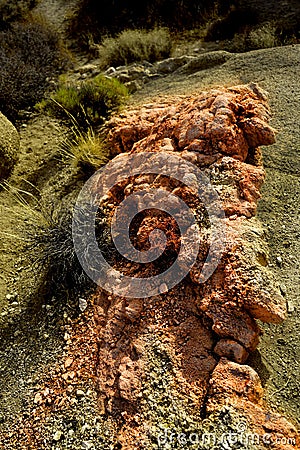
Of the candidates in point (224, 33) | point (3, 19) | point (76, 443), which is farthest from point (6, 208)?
point (3, 19)

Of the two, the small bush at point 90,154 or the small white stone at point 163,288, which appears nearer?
the small white stone at point 163,288

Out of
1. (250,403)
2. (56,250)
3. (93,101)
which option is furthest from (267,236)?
(93,101)

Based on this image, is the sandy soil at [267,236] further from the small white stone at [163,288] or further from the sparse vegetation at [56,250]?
the small white stone at [163,288]

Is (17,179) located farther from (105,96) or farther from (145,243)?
(145,243)

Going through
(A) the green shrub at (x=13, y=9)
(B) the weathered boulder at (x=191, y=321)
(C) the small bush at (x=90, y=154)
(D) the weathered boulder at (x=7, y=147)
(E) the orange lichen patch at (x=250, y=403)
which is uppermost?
(A) the green shrub at (x=13, y=9)

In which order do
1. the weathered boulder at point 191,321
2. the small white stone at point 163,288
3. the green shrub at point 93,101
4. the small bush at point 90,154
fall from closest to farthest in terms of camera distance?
the weathered boulder at point 191,321 → the small white stone at point 163,288 → the small bush at point 90,154 → the green shrub at point 93,101

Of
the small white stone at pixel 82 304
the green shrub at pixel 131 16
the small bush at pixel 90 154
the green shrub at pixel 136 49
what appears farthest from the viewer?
the green shrub at pixel 131 16

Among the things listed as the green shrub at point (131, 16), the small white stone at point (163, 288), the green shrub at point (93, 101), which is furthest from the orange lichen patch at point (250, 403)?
the green shrub at point (131, 16)
